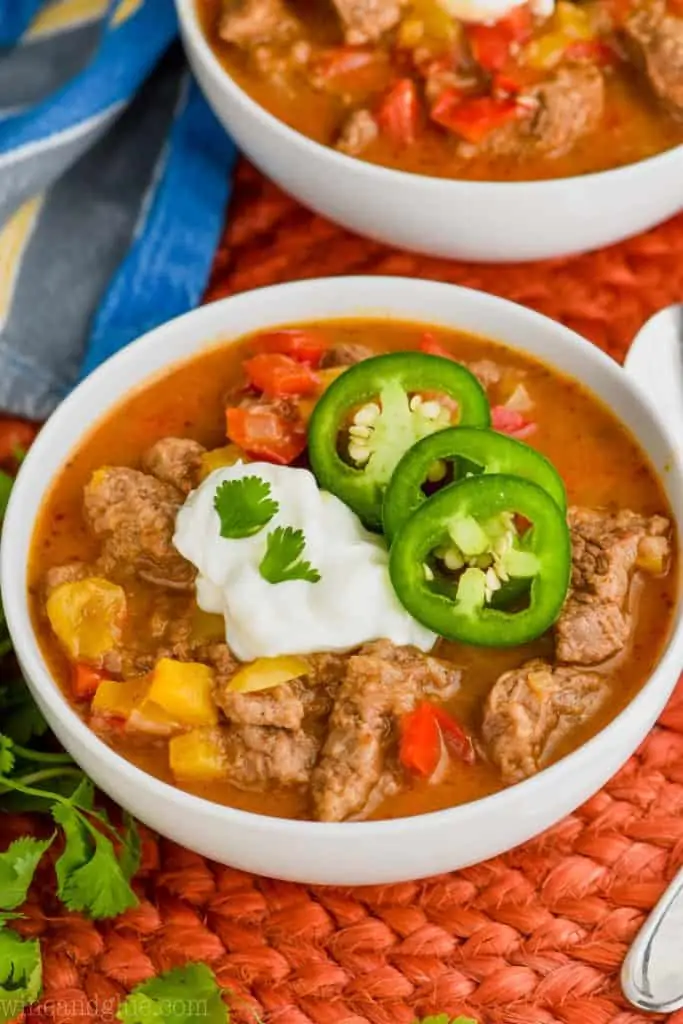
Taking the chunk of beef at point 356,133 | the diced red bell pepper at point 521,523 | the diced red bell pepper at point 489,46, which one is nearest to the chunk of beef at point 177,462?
the diced red bell pepper at point 521,523

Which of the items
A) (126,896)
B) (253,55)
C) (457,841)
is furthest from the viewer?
(253,55)

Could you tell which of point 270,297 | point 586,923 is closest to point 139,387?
point 270,297

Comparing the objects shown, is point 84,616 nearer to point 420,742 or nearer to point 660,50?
point 420,742

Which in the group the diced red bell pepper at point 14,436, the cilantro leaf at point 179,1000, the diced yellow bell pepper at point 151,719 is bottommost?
the cilantro leaf at point 179,1000

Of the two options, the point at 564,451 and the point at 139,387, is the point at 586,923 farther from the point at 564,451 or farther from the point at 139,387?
the point at 139,387

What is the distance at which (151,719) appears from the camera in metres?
3.23

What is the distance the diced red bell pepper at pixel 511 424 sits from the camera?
3.67 m

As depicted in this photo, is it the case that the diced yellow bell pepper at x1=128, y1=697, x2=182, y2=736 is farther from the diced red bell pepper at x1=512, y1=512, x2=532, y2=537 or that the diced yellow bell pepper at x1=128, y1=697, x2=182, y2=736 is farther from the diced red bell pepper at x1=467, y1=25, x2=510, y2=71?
the diced red bell pepper at x1=467, y1=25, x2=510, y2=71

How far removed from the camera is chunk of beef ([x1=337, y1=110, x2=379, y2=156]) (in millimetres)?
4254

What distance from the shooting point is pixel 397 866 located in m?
3.18

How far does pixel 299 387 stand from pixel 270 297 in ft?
0.98

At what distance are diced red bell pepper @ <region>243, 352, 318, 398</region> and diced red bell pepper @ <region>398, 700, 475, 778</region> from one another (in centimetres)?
78

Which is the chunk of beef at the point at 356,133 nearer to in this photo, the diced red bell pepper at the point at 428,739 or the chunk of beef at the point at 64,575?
the chunk of beef at the point at 64,575

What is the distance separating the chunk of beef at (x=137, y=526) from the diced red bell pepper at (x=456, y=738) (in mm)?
586
